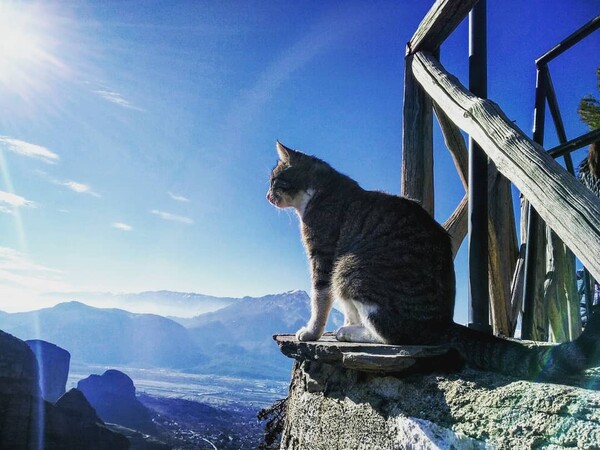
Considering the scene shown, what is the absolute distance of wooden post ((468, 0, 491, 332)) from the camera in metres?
2.43

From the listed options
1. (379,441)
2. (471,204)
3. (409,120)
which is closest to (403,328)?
(379,441)

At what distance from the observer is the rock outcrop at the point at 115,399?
80.5 meters

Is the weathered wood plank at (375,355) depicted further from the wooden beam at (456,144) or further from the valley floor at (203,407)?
the valley floor at (203,407)

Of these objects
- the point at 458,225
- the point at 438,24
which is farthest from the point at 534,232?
the point at 438,24

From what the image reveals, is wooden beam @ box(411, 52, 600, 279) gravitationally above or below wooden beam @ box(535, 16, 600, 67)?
below

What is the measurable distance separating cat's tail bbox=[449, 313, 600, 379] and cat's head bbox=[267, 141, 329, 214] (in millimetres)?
1834

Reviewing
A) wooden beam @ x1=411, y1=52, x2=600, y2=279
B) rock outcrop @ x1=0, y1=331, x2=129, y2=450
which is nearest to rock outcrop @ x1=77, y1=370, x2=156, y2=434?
rock outcrop @ x1=0, y1=331, x2=129, y2=450

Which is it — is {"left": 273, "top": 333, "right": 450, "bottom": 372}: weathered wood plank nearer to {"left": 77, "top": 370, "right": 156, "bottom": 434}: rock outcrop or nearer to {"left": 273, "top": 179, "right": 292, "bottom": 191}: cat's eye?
{"left": 273, "top": 179, "right": 292, "bottom": 191}: cat's eye

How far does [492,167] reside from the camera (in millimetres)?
3084

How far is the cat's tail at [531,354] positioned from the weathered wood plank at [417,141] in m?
1.26

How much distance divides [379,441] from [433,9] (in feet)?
7.20

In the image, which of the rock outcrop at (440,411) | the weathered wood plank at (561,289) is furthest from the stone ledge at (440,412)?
the weathered wood plank at (561,289)

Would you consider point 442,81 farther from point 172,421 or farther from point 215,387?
point 215,387

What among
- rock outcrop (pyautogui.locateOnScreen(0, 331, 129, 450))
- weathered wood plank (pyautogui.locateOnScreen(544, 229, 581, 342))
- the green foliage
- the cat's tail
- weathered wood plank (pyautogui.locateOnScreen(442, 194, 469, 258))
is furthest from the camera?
rock outcrop (pyautogui.locateOnScreen(0, 331, 129, 450))
